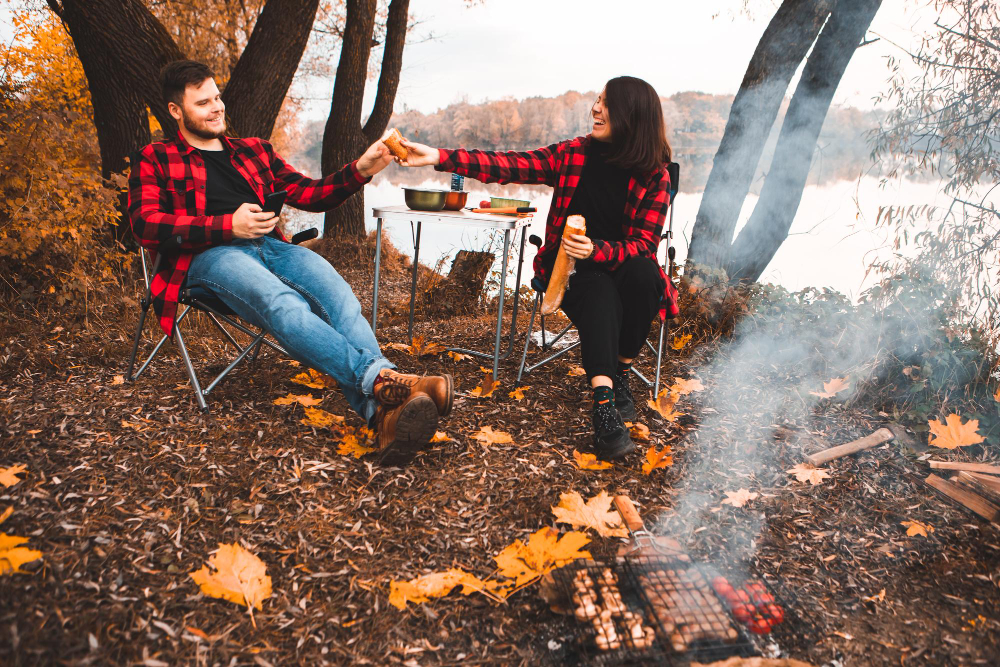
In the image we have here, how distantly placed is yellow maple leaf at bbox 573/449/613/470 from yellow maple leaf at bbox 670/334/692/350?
55.6 inches

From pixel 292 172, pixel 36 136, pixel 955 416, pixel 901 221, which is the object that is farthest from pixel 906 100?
pixel 36 136

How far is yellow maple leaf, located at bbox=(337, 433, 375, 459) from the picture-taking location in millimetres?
2465

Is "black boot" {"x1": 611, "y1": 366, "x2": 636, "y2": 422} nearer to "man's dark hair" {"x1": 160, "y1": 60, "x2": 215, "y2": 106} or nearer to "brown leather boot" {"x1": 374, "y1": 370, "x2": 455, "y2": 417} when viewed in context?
"brown leather boot" {"x1": 374, "y1": 370, "x2": 455, "y2": 417}

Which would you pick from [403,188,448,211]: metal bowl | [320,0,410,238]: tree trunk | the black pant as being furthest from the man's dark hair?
[320,0,410,238]: tree trunk

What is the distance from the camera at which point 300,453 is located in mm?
2434

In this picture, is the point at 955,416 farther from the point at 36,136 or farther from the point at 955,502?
the point at 36,136

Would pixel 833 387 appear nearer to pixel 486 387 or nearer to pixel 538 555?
pixel 486 387

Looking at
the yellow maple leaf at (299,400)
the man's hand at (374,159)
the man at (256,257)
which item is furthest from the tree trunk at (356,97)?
the yellow maple leaf at (299,400)

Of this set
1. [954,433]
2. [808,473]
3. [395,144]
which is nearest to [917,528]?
[808,473]

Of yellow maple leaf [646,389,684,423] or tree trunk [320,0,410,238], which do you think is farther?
tree trunk [320,0,410,238]

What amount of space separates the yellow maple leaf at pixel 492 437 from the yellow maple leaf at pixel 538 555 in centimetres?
64

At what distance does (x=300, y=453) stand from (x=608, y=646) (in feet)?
4.46

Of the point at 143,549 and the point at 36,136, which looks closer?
the point at 143,549

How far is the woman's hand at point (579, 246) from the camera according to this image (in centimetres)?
263
